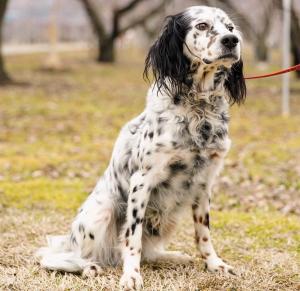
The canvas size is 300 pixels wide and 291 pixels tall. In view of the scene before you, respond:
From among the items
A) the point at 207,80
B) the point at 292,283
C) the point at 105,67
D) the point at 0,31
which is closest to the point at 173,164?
the point at 207,80

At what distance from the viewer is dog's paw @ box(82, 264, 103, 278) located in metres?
3.93

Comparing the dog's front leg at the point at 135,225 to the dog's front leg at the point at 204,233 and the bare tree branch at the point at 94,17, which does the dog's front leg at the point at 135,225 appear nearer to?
the dog's front leg at the point at 204,233

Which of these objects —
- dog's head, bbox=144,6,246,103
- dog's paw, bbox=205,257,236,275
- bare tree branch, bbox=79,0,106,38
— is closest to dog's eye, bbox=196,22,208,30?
dog's head, bbox=144,6,246,103

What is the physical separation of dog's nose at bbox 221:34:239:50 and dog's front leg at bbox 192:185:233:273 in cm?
101

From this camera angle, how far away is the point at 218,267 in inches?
161

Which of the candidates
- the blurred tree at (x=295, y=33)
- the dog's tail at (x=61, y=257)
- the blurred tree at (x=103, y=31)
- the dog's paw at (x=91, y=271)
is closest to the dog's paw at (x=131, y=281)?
the dog's paw at (x=91, y=271)

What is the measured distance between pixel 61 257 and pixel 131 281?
1.93ft

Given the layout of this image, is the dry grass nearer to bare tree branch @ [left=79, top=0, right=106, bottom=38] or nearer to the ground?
the ground

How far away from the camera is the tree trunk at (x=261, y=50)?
26.7 metres

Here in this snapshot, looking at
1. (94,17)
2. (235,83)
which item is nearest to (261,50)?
(94,17)

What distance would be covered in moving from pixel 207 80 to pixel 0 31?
13116 mm

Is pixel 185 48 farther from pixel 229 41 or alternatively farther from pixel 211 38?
pixel 229 41

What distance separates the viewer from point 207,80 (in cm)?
394

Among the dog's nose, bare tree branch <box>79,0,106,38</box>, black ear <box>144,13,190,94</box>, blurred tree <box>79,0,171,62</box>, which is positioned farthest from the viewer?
bare tree branch <box>79,0,106,38</box>
